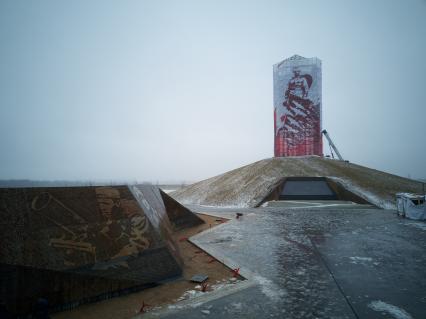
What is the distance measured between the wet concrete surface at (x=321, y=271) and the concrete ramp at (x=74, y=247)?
1669mm

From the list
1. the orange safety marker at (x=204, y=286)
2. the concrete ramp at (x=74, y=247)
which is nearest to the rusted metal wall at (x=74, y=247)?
the concrete ramp at (x=74, y=247)

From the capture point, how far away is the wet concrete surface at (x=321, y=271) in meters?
5.01

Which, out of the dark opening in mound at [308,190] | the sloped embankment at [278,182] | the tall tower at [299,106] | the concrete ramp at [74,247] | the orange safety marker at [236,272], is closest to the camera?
the concrete ramp at [74,247]

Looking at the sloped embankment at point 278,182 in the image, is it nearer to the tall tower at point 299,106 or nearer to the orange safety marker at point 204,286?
the tall tower at point 299,106

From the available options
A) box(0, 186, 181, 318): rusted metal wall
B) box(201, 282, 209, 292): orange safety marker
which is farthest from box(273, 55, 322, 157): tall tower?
box(201, 282, 209, 292): orange safety marker

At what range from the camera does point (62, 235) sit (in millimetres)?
5773

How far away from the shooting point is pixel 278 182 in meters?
28.4

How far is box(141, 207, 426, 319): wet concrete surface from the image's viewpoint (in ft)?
16.4

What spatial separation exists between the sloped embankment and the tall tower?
5.52 metres

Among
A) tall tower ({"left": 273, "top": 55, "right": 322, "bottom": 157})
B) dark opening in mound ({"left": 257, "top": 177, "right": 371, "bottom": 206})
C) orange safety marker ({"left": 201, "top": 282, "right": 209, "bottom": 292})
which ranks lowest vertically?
orange safety marker ({"left": 201, "top": 282, "right": 209, "bottom": 292})

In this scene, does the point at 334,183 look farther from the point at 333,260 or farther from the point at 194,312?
the point at 194,312

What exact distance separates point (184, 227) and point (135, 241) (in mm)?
7917

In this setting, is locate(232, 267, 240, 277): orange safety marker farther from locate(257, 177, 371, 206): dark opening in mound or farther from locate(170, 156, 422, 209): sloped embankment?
locate(257, 177, 371, 206): dark opening in mound

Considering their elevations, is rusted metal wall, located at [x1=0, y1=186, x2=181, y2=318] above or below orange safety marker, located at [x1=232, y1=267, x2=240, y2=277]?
above
